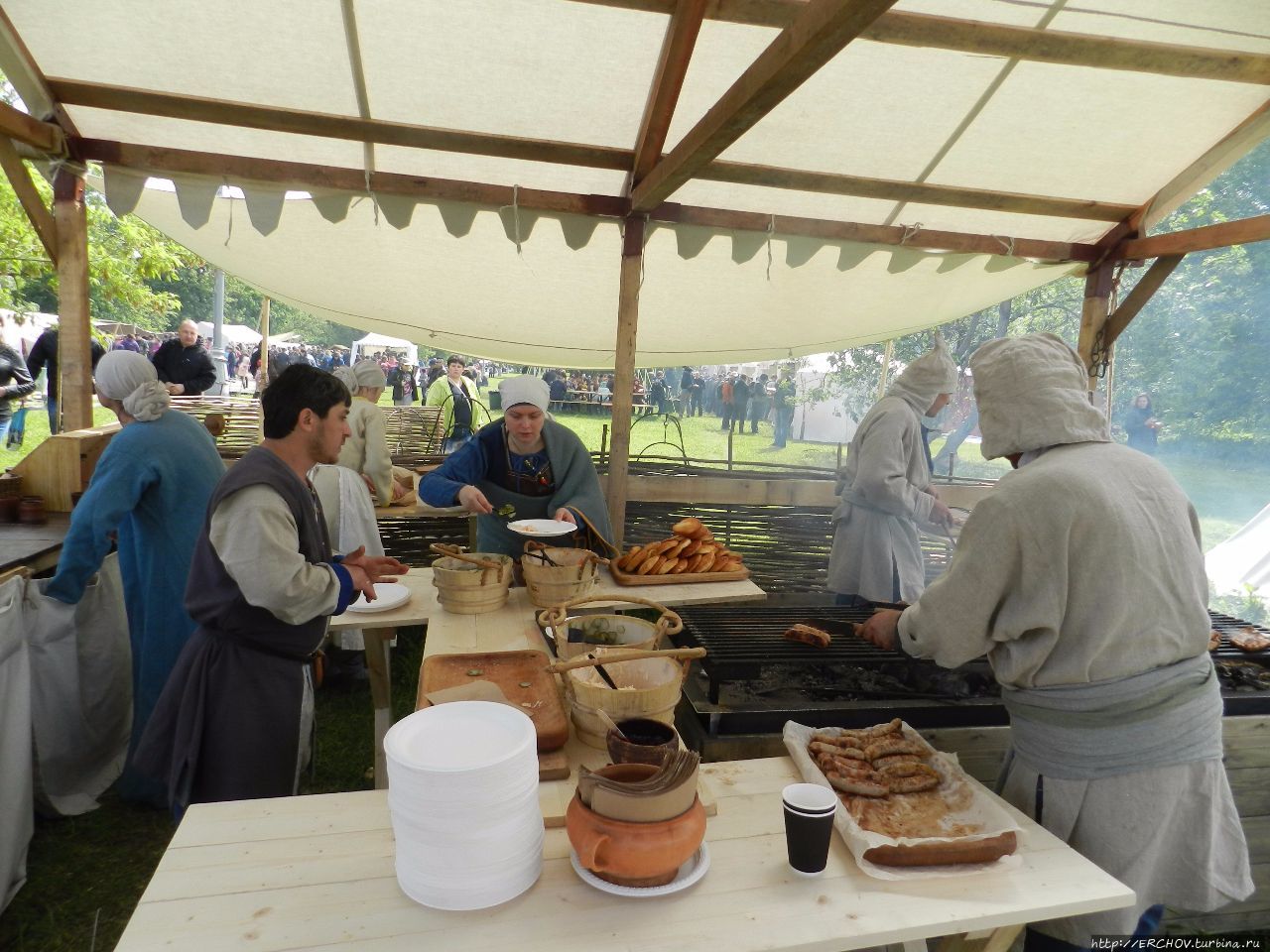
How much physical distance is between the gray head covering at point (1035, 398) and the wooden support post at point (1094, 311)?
4.02 m

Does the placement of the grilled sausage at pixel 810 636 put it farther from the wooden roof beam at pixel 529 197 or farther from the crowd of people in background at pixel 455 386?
the wooden roof beam at pixel 529 197

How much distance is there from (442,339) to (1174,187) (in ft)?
21.2

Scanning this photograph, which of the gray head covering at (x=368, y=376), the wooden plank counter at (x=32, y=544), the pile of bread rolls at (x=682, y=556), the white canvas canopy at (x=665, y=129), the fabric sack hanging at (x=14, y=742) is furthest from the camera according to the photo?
the gray head covering at (x=368, y=376)

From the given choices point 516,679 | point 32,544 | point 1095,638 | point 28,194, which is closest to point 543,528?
point 516,679

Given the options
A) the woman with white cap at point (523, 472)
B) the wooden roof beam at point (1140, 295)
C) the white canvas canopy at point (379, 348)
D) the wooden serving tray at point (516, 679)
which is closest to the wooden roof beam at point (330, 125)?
the woman with white cap at point (523, 472)

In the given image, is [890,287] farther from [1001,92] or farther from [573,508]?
[573,508]

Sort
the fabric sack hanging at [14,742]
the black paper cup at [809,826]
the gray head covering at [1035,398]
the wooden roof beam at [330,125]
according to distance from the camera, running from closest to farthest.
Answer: the black paper cup at [809,826] < the gray head covering at [1035,398] < the fabric sack hanging at [14,742] < the wooden roof beam at [330,125]

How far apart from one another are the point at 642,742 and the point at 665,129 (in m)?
3.55

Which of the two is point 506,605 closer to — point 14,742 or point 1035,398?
point 14,742

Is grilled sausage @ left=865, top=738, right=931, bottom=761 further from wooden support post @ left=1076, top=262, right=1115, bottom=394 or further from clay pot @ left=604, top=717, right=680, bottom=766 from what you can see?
wooden support post @ left=1076, top=262, right=1115, bottom=394

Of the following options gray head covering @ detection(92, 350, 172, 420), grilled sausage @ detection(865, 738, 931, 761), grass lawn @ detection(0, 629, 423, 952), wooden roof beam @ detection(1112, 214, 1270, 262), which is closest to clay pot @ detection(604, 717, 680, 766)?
grilled sausage @ detection(865, 738, 931, 761)

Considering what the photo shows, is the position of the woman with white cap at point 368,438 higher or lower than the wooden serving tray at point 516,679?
higher

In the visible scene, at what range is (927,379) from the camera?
3.93 meters

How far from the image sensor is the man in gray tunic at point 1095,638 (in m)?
1.79
